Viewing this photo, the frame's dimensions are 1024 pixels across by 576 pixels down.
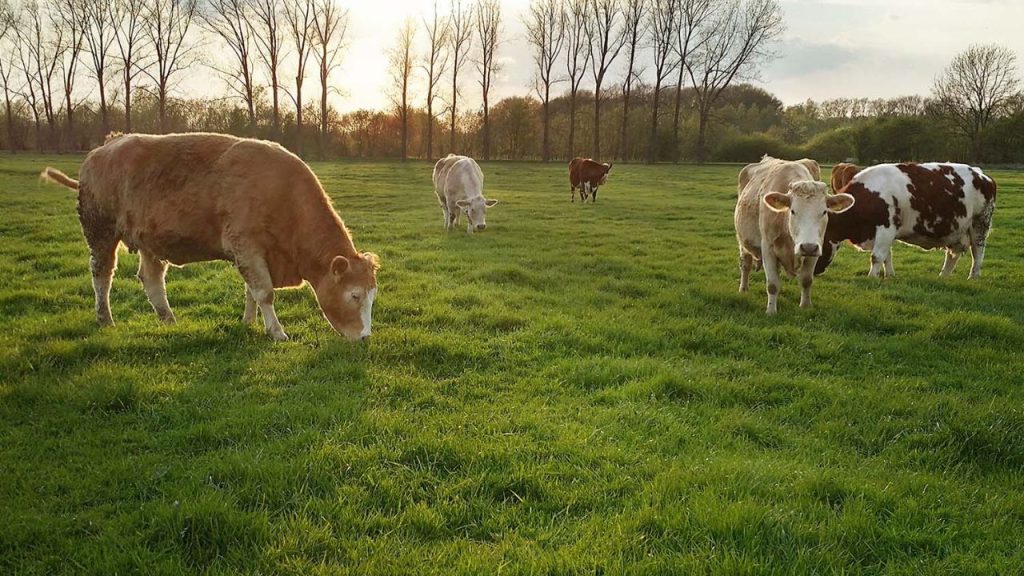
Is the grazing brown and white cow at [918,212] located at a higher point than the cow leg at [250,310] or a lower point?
higher

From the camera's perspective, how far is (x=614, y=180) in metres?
38.0

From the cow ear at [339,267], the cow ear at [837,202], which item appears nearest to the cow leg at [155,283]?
the cow ear at [339,267]

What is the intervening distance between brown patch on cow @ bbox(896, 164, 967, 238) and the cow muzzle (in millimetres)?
4895

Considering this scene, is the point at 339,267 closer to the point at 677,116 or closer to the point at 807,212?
the point at 807,212

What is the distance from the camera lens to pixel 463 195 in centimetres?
1717

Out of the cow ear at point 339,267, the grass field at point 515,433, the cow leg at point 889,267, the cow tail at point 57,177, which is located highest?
the cow tail at point 57,177

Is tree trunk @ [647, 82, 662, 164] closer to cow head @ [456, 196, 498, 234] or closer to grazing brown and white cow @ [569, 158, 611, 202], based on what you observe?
grazing brown and white cow @ [569, 158, 611, 202]

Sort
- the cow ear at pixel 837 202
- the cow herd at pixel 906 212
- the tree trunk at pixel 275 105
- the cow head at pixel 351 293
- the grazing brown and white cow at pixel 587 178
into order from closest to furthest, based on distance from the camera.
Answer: the cow head at pixel 351 293 → the cow ear at pixel 837 202 → the cow herd at pixel 906 212 → the grazing brown and white cow at pixel 587 178 → the tree trunk at pixel 275 105

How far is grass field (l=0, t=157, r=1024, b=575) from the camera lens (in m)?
Result: 3.25

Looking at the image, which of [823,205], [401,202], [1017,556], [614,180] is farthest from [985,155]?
[1017,556]

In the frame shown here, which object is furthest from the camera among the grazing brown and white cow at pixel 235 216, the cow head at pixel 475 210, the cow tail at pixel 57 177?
the cow head at pixel 475 210

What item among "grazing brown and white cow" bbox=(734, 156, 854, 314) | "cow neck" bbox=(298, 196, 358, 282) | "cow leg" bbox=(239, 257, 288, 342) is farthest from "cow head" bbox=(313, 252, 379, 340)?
"grazing brown and white cow" bbox=(734, 156, 854, 314)

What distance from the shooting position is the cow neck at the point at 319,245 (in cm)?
689

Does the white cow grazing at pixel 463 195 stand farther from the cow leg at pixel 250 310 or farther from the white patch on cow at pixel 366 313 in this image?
the white patch on cow at pixel 366 313
